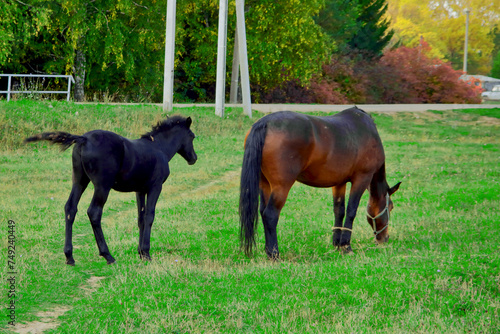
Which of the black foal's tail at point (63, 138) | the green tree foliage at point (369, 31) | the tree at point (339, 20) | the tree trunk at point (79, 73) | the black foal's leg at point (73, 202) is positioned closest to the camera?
the black foal's tail at point (63, 138)

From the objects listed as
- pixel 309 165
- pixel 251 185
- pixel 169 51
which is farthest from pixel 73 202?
pixel 169 51

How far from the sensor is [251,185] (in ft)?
25.6

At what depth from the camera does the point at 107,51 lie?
29062mm

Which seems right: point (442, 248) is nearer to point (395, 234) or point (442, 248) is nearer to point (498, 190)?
point (395, 234)

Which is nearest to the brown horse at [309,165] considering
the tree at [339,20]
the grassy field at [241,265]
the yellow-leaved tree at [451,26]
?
the grassy field at [241,265]

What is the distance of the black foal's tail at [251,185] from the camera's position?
782cm

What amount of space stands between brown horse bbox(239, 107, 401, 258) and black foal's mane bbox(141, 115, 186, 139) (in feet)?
3.74

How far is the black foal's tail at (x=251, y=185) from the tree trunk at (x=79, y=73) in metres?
25.4

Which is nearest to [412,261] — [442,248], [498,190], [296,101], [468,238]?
[442,248]

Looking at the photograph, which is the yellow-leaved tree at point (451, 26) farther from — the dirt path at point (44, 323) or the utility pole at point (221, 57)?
the dirt path at point (44, 323)

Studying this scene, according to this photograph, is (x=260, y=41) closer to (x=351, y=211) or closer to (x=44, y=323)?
(x=351, y=211)

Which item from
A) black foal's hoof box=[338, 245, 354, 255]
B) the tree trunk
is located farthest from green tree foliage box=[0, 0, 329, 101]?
black foal's hoof box=[338, 245, 354, 255]

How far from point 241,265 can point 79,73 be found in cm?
2630

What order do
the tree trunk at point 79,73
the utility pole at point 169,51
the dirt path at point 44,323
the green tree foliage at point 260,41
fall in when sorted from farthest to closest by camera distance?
1. the green tree foliage at point 260,41
2. the tree trunk at point 79,73
3. the utility pole at point 169,51
4. the dirt path at point 44,323
